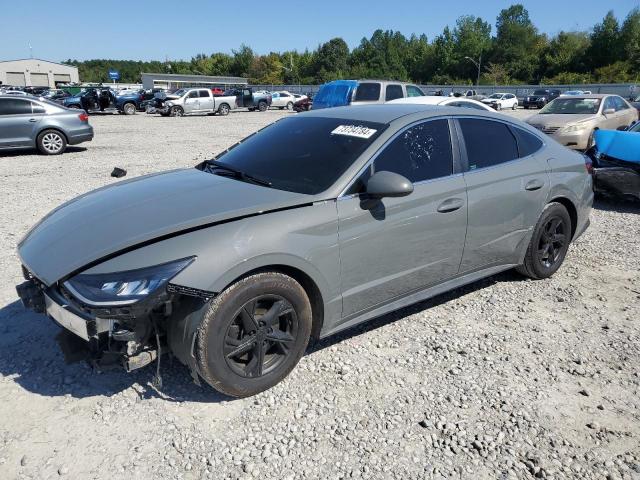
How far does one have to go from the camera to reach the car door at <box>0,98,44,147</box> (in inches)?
453

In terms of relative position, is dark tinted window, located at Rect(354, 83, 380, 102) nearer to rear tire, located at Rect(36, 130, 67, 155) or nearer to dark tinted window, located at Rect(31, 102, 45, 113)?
rear tire, located at Rect(36, 130, 67, 155)

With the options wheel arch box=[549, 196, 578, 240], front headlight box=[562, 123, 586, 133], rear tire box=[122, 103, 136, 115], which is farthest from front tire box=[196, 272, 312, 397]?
rear tire box=[122, 103, 136, 115]

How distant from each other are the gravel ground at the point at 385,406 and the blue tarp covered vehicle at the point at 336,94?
11133mm

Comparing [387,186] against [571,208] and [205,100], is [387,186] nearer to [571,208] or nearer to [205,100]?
[571,208]

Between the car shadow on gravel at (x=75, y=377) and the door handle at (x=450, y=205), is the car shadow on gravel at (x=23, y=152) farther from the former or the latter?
the door handle at (x=450, y=205)

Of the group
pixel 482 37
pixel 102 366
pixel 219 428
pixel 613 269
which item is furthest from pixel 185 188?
pixel 482 37

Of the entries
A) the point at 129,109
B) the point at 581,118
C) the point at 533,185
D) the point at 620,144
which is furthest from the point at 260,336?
the point at 129,109

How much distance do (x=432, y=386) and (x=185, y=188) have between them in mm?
2061

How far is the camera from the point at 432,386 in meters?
3.07

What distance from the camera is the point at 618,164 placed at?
285 inches

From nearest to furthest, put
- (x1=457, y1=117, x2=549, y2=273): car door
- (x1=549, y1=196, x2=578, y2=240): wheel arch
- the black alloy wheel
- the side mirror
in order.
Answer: the black alloy wheel, the side mirror, (x1=457, y1=117, x2=549, y2=273): car door, (x1=549, y1=196, x2=578, y2=240): wheel arch

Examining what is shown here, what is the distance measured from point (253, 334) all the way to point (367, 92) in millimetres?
12845

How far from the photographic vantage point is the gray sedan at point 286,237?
255 cm

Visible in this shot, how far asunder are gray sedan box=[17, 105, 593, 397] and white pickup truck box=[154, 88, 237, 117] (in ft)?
89.1
